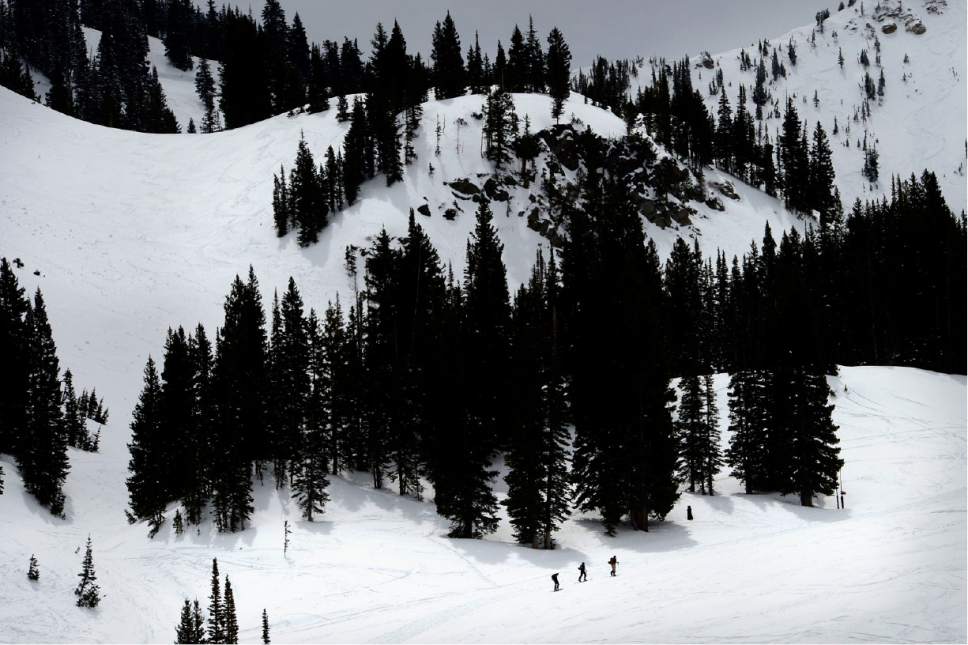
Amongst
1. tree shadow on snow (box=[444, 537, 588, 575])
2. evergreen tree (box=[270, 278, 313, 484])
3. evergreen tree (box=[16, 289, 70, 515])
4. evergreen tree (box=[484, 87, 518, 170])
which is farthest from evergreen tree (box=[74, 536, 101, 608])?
evergreen tree (box=[484, 87, 518, 170])

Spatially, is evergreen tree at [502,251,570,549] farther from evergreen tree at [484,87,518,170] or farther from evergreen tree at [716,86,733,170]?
evergreen tree at [716,86,733,170]

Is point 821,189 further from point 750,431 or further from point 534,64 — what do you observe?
point 750,431

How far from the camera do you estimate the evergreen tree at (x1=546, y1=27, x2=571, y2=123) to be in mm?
115312

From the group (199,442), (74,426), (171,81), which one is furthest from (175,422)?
(171,81)

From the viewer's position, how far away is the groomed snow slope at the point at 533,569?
2072cm

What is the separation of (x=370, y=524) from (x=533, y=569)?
12709mm

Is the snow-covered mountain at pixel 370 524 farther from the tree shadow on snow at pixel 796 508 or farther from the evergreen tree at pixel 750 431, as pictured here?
the evergreen tree at pixel 750 431

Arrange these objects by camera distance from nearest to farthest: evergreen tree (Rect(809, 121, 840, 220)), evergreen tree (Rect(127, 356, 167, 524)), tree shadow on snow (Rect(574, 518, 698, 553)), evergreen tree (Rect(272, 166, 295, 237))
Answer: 1. tree shadow on snow (Rect(574, 518, 698, 553))
2. evergreen tree (Rect(127, 356, 167, 524))
3. evergreen tree (Rect(272, 166, 295, 237))
4. evergreen tree (Rect(809, 121, 840, 220))

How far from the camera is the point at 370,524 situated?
1640 inches

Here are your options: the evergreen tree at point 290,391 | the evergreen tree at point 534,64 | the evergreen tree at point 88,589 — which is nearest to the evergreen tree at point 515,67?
the evergreen tree at point 534,64

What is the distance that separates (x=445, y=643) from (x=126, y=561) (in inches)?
900

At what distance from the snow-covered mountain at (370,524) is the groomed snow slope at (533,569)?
138 mm

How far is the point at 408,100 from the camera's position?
107m

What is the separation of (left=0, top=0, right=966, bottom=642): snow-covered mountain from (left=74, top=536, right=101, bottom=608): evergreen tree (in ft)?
1.97
